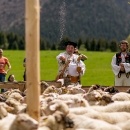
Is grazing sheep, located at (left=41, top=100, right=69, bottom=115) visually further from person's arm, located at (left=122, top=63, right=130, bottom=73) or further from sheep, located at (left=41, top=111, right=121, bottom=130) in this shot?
person's arm, located at (left=122, top=63, right=130, bottom=73)

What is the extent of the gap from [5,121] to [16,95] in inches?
130

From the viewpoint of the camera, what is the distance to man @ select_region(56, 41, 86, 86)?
46.8ft

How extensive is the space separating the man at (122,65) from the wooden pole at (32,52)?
22.5ft

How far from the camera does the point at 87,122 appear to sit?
24.6ft

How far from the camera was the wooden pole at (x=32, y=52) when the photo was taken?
24.4 ft

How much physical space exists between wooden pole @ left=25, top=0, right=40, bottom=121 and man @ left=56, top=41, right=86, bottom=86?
22.0 ft

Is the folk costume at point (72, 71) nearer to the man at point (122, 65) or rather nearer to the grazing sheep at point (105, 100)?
the man at point (122, 65)

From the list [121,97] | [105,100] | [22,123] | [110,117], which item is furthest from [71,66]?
[22,123]

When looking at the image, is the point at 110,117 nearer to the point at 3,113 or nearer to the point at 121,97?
the point at 3,113

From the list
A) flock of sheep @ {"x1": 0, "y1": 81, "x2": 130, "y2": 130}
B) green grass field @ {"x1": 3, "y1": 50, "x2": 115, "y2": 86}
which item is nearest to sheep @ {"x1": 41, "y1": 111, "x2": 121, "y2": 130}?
flock of sheep @ {"x1": 0, "y1": 81, "x2": 130, "y2": 130}

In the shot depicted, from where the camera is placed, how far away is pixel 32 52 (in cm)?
743

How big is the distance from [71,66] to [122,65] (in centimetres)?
165

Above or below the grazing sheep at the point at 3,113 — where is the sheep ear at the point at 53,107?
above

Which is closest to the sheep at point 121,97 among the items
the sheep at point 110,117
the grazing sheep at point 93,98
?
the grazing sheep at point 93,98
